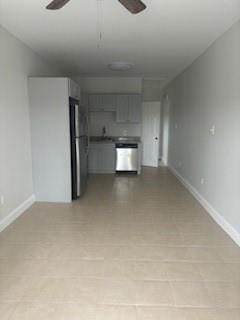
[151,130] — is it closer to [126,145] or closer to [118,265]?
[126,145]

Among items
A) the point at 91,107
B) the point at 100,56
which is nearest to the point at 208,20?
the point at 100,56

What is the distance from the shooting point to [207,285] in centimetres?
220

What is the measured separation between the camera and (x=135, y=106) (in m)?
6.96

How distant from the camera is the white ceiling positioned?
104 inches

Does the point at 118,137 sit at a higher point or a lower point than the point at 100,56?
lower

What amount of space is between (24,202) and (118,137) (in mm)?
3891

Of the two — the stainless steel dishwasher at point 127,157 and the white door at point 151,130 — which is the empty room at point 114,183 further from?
the white door at point 151,130

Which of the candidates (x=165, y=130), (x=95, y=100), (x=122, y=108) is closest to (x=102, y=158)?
(x=122, y=108)

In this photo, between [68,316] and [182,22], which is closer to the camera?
[68,316]

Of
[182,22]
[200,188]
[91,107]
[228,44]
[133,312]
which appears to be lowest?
[133,312]

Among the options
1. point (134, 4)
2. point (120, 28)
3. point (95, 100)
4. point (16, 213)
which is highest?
point (120, 28)

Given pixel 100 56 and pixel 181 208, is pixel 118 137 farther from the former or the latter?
pixel 181 208

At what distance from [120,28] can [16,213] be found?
9.40ft

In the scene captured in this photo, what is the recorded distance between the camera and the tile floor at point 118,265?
194cm
